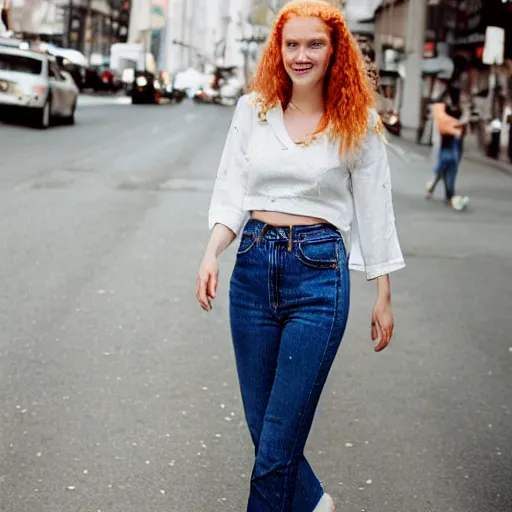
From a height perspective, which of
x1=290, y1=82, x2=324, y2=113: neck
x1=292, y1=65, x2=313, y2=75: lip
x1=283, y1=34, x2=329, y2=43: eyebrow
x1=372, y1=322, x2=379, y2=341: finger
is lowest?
x1=372, y1=322, x2=379, y2=341: finger

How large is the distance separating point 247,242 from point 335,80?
50 centimetres

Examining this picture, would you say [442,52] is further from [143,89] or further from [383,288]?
[383,288]

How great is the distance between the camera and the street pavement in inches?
162

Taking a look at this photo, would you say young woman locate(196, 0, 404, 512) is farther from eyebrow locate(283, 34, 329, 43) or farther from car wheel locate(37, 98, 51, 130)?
car wheel locate(37, 98, 51, 130)

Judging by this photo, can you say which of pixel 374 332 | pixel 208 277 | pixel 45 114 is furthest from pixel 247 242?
pixel 45 114

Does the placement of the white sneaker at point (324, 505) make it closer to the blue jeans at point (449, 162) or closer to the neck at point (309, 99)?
the neck at point (309, 99)

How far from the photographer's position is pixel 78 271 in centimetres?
845

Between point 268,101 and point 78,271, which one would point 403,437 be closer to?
point 268,101

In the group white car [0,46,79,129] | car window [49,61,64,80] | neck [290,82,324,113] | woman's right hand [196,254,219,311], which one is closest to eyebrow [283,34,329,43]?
neck [290,82,324,113]

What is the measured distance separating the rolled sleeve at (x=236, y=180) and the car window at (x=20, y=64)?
2531 cm

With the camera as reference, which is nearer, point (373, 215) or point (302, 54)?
point (302, 54)

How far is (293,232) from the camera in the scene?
287 cm

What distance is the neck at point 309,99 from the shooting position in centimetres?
296

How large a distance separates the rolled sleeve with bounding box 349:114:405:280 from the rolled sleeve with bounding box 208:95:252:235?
0.31m
